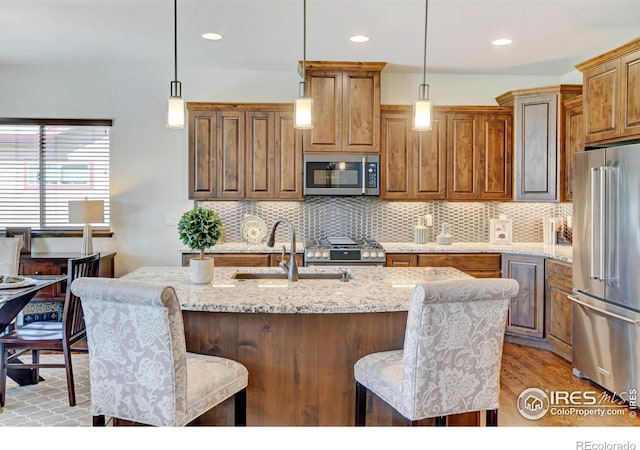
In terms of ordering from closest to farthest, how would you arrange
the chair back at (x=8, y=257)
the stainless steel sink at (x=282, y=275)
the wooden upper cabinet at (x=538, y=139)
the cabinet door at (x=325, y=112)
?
the stainless steel sink at (x=282, y=275)
the chair back at (x=8, y=257)
the wooden upper cabinet at (x=538, y=139)
the cabinet door at (x=325, y=112)

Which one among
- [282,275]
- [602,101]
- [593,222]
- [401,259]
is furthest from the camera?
[401,259]

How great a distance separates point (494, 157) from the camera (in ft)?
15.9

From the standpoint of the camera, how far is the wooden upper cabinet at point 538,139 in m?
4.50

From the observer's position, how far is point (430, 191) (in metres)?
4.83

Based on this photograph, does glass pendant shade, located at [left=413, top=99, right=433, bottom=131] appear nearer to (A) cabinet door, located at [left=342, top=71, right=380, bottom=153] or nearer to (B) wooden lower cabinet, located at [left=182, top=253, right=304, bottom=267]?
(A) cabinet door, located at [left=342, top=71, right=380, bottom=153]

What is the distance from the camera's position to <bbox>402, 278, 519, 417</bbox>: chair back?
1.71 metres

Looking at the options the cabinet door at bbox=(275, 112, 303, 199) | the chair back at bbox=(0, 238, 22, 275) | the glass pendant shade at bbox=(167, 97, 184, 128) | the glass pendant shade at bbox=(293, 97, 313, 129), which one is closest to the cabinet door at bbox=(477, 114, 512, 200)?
the cabinet door at bbox=(275, 112, 303, 199)

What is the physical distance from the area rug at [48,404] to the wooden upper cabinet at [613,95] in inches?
147

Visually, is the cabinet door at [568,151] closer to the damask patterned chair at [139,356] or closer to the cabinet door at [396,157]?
the cabinet door at [396,157]

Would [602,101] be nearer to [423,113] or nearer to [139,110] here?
[423,113]

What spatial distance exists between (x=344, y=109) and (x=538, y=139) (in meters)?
1.83

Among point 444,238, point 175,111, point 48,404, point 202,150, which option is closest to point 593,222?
point 444,238

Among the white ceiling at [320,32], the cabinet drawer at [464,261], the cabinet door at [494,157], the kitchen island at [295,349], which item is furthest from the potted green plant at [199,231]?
the cabinet door at [494,157]

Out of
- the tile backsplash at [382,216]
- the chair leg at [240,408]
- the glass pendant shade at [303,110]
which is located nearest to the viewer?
the chair leg at [240,408]
